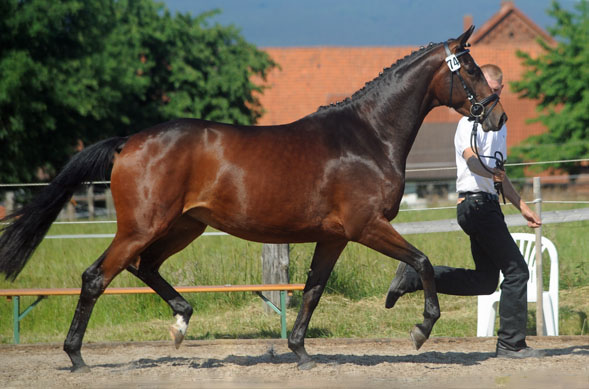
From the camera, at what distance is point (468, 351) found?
19.5 feet

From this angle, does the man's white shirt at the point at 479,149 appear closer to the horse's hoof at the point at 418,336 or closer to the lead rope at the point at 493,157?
the lead rope at the point at 493,157

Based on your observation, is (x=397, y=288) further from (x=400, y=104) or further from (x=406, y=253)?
(x=400, y=104)

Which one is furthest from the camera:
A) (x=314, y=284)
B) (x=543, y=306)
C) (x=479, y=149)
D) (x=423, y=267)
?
(x=543, y=306)

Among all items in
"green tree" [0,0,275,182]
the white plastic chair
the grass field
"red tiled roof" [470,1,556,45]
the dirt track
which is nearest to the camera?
the dirt track

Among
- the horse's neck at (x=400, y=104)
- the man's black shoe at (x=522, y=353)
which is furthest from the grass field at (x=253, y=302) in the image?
the horse's neck at (x=400, y=104)

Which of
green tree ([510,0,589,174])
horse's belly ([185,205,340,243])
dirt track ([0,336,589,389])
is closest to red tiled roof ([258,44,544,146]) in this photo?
green tree ([510,0,589,174])

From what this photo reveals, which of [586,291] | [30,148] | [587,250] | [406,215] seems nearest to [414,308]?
[586,291]

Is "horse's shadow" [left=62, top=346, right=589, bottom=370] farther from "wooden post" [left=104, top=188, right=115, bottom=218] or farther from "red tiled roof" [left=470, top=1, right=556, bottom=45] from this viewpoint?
"red tiled roof" [left=470, top=1, right=556, bottom=45]

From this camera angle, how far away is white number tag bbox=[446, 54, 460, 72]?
5.25 meters

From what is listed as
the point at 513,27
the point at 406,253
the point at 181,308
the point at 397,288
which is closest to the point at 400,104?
the point at 406,253

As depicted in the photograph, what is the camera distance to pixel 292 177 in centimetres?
509

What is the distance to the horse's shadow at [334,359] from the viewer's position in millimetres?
5465

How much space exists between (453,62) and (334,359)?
7.75 feet

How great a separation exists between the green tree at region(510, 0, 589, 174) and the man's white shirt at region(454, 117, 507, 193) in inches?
783
